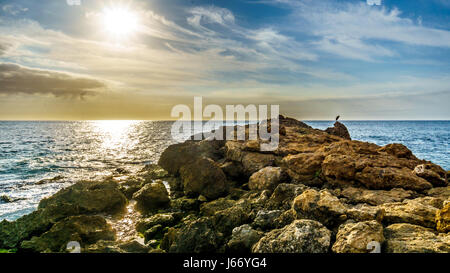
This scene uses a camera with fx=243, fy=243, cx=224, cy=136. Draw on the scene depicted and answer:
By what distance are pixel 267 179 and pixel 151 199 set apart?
266 inches

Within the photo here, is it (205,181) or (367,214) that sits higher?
(367,214)

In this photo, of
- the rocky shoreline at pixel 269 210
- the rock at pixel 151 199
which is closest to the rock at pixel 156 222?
the rocky shoreline at pixel 269 210

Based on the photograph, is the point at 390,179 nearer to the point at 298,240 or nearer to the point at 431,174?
the point at 431,174

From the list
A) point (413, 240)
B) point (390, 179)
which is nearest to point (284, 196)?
point (390, 179)

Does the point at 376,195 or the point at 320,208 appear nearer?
the point at 320,208

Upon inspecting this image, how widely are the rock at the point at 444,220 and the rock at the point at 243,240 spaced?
501 cm

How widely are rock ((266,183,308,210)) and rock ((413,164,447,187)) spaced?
5.66 m

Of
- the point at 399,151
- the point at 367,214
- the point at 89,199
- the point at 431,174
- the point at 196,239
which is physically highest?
the point at 399,151

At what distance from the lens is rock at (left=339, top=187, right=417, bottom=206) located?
9.59m

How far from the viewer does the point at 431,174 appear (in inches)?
433

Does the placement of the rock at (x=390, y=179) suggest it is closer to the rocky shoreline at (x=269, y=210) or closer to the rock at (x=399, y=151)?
the rocky shoreline at (x=269, y=210)

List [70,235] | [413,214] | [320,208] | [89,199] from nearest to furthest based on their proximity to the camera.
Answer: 1. [413,214]
2. [320,208]
3. [70,235]
4. [89,199]

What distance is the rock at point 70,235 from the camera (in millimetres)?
9172
